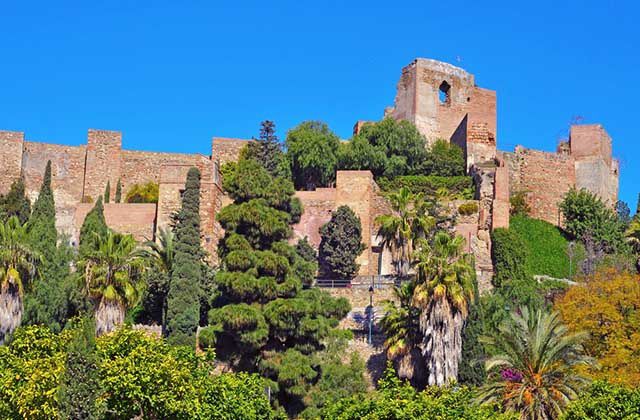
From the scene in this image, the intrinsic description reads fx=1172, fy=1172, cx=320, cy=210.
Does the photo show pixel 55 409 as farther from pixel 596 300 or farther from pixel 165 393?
pixel 596 300

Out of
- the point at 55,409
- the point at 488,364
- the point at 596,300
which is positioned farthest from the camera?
the point at 596,300

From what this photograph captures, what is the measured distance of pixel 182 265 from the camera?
3697 centimetres

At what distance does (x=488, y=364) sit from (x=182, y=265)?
11908 mm

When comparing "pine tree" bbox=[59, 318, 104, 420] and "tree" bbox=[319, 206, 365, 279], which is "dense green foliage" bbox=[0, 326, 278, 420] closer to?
"pine tree" bbox=[59, 318, 104, 420]

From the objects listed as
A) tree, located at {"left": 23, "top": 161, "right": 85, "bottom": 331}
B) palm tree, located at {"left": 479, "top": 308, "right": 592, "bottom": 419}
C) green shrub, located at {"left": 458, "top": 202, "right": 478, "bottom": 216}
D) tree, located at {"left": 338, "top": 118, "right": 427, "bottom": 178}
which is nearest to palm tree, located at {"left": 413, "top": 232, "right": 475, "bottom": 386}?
palm tree, located at {"left": 479, "top": 308, "right": 592, "bottom": 419}

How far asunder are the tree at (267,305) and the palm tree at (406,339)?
1984mm

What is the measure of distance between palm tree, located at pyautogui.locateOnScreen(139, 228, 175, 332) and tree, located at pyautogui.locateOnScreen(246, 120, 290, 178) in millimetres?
9669

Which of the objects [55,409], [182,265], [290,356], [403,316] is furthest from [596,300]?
[55,409]

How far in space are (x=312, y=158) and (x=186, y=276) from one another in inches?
545

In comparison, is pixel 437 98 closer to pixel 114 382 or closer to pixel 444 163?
pixel 444 163

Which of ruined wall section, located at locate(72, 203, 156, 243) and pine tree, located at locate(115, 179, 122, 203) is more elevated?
pine tree, located at locate(115, 179, 122, 203)

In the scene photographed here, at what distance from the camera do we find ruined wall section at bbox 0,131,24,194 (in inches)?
2071

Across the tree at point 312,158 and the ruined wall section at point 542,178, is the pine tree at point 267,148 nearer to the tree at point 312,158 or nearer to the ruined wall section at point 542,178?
the tree at point 312,158

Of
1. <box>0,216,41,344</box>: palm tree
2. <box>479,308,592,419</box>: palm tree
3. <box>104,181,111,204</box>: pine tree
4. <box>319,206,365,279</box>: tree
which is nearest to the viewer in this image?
<box>479,308,592,419</box>: palm tree
